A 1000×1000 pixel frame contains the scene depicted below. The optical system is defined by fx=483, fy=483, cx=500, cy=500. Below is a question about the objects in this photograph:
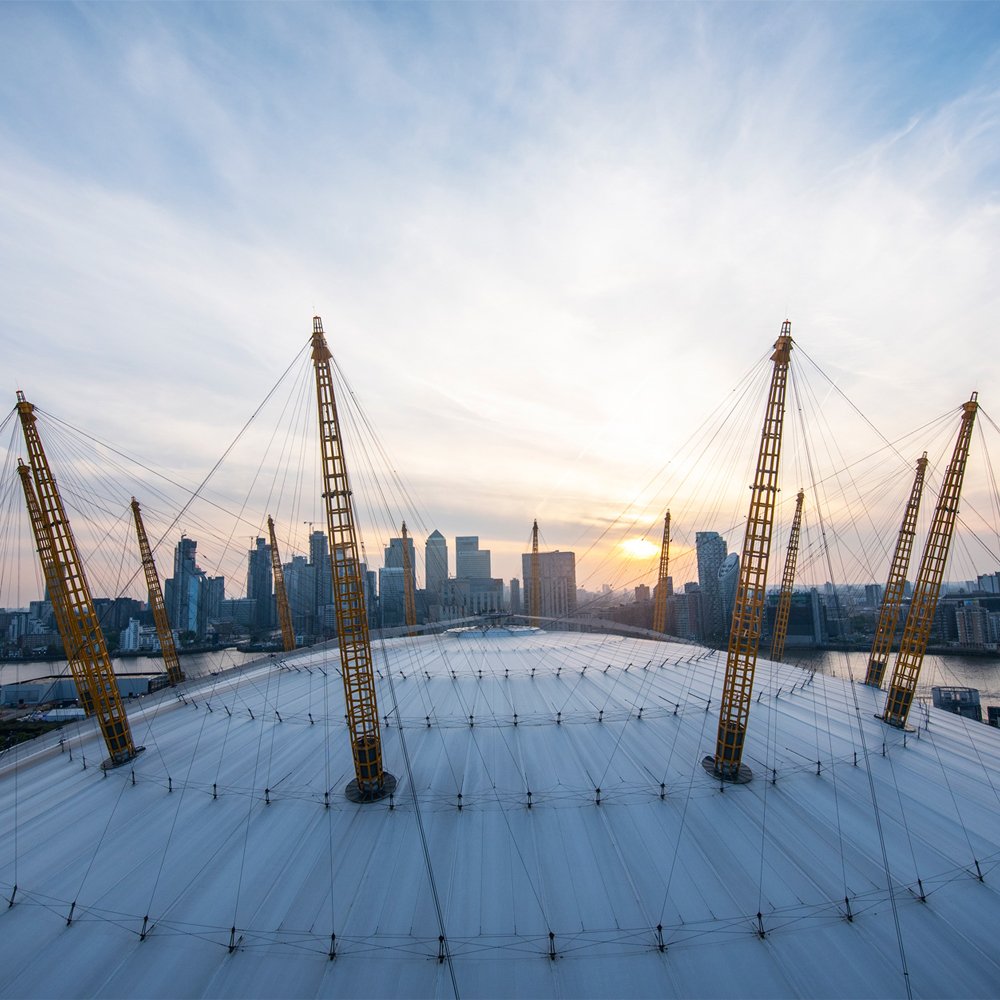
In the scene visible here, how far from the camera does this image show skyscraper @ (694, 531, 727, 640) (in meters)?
125

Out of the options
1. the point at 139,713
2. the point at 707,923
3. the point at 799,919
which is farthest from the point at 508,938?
the point at 139,713

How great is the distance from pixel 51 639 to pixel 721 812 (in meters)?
205

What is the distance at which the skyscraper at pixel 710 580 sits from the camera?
125 metres

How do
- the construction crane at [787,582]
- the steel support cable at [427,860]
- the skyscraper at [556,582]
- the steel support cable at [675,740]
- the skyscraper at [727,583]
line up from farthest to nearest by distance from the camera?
the skyscraper at [556,582]
the skyscraper at [727,583]
the construction crane at [787,582]
the steel support cable at [675,740]
the steel support cable at [427,860]

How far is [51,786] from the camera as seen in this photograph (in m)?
21.0

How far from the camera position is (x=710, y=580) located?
441ft

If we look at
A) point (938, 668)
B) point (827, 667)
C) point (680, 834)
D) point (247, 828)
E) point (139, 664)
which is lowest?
point (139, 664)

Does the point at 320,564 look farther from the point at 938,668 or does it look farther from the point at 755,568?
the point at 938,668

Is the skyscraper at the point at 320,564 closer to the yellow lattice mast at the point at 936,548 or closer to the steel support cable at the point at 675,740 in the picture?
the steel support cable at the point at 675,740

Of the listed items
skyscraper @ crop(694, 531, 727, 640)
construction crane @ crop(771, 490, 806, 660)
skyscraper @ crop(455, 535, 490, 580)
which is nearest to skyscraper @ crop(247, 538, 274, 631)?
skyscraper @ crop(455, 535, 490, 580)

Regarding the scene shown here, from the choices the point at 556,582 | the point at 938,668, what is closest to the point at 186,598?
the point at 556,582

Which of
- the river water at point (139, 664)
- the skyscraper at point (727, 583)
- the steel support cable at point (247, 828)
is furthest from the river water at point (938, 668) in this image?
the river water at point (139, 664)

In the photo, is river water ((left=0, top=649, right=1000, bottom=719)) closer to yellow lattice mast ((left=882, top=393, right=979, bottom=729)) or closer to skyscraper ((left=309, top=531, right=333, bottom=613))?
skyscraper ((left=309, top=531, right=333, bottom=613))

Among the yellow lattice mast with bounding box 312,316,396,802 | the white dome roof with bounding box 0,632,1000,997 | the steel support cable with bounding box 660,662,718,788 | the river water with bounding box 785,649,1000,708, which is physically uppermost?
the yellow lattice mast with bounding box 312,316,396,802
